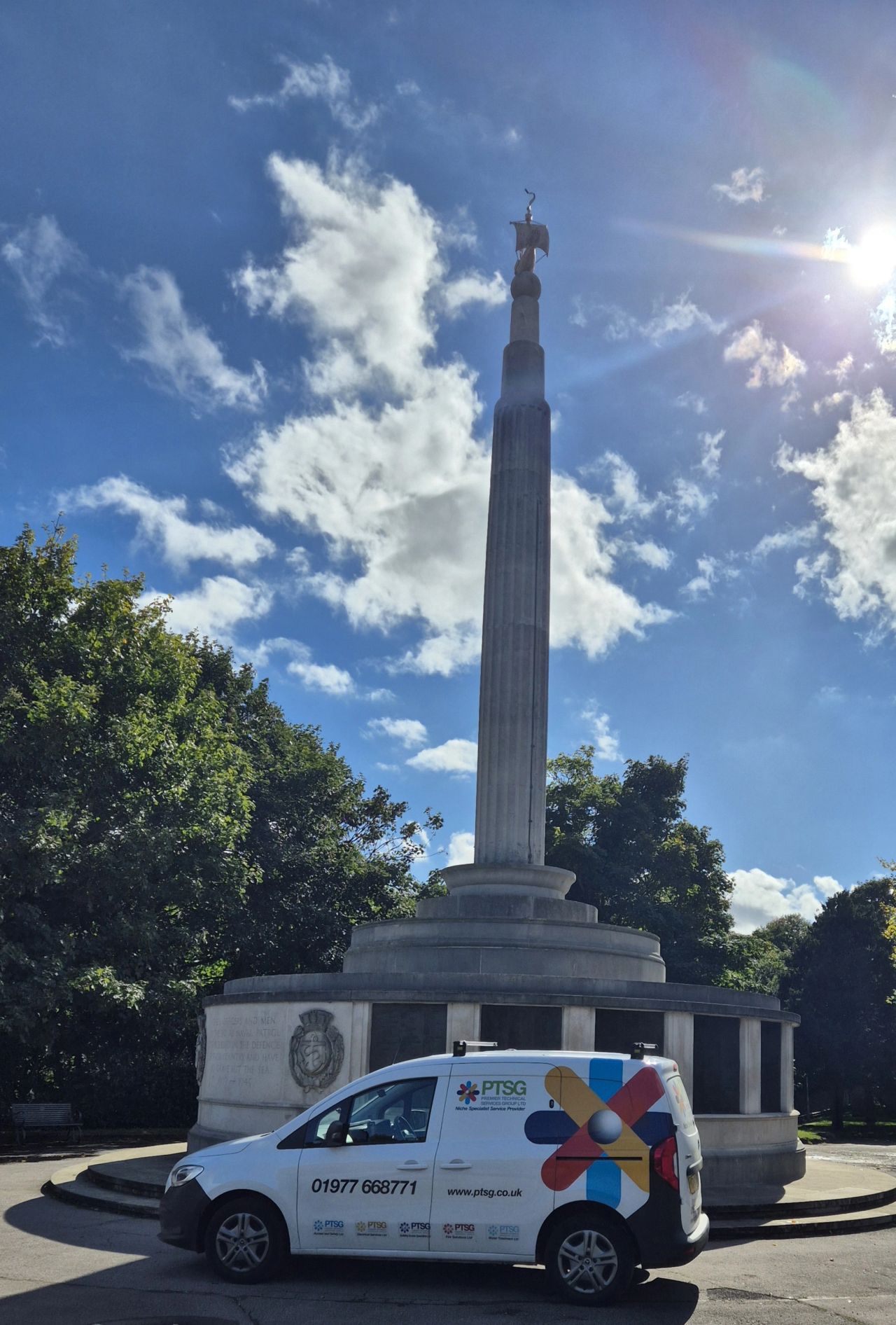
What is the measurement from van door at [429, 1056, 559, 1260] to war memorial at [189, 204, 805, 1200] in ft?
18.7

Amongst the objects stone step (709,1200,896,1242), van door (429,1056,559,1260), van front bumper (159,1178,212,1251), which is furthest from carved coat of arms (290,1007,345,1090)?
van door (429,1056,559,1260)

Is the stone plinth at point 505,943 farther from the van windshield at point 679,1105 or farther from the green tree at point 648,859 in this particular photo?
the green tree at point 648,859

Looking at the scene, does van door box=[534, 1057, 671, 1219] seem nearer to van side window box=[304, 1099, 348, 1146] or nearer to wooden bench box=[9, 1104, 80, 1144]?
van side window box=[304, 1099, 348, 1146]

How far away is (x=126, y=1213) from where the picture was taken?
13039mm

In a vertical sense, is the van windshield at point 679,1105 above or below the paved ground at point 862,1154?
above

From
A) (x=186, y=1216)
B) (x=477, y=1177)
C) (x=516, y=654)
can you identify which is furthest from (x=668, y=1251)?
→ (x=516, y=654)

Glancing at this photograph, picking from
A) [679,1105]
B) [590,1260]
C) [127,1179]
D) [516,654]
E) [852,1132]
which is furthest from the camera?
[852,1132]

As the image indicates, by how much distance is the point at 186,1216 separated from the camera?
9.36 metres

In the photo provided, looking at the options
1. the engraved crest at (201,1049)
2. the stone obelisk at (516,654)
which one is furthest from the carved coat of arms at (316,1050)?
the stone obelisk at (516,654)

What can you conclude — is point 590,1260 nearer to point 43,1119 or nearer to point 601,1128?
point 601,1128

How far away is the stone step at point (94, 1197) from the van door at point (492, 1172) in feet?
18.3

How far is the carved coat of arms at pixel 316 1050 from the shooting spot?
15.1 metres

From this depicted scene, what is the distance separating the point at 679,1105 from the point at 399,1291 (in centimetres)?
280

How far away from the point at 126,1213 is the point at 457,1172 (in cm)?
621
